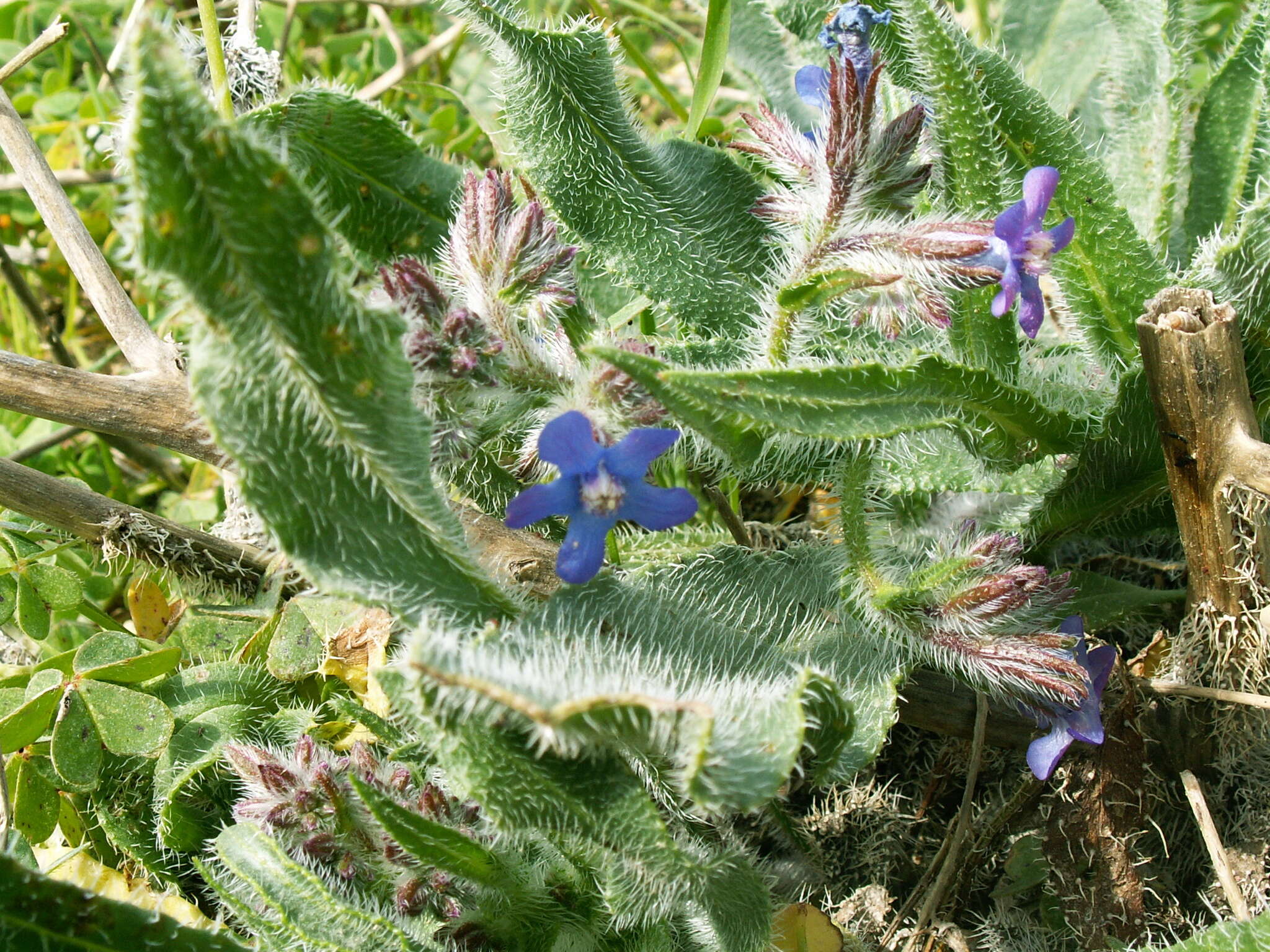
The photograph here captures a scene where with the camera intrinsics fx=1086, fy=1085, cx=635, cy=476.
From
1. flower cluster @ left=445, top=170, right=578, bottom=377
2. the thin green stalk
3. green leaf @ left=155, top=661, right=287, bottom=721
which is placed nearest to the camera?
flower cluster @ left=445, top=170, right=578, bottom=377

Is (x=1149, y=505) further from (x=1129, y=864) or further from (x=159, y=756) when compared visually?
(x=159, y=756)

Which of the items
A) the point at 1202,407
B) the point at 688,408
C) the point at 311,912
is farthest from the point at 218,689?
the point at 1202,407

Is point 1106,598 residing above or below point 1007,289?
below

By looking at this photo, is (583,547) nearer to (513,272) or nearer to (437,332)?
(437,332)

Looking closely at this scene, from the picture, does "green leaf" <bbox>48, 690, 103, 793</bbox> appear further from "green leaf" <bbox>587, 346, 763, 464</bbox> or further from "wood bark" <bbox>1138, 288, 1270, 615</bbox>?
"wood bark" <bbox>1138, 288, 1270, 615</bbox>

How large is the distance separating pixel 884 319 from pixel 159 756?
1.49 metres

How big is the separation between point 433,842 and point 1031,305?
4.06ft

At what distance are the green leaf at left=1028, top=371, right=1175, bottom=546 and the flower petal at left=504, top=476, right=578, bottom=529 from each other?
923 mm

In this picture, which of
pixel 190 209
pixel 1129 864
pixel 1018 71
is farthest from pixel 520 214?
pixel 1129 864

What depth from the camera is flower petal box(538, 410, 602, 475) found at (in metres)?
1.52

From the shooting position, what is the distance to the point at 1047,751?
1820mm

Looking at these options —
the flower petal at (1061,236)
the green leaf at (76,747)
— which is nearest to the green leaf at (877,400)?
the flower petal at (1061,236)

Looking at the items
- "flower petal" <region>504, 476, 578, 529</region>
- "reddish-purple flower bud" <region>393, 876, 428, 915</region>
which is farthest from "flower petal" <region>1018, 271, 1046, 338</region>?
"reddish-purple flower bud" <region>393, 876, 428, 915</region>

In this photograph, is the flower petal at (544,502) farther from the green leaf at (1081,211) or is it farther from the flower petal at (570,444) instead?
the green leaf at (1081,211)
